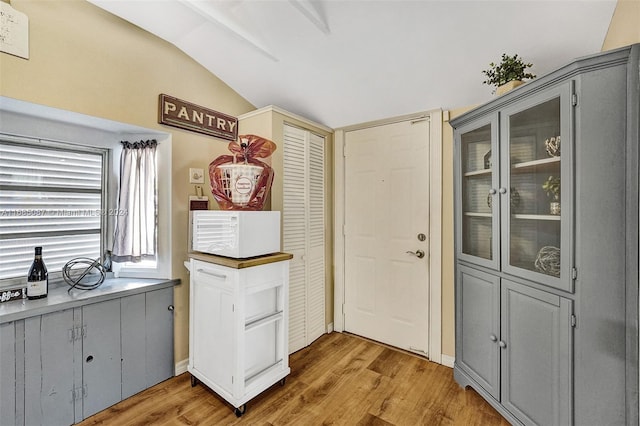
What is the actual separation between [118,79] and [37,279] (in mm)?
1369

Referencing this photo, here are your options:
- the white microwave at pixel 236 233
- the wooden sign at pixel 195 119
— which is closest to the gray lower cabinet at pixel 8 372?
the white microwave at pixel 236 233

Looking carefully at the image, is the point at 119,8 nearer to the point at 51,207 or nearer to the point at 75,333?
the point at 51,207

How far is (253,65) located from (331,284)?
2202 millimetres

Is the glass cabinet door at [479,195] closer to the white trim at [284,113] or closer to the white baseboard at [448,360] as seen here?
the white baseboard at [448,360]

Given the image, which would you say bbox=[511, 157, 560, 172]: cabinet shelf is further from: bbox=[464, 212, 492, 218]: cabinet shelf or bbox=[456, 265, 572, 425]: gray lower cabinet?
bbox=[456, 265, 572, 425]: gray lower cabinet

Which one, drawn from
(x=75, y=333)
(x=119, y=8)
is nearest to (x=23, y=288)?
(x=75, y=333)

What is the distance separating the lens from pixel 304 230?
→ 8.65 ft

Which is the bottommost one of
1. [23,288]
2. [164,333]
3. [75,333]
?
[164,333]

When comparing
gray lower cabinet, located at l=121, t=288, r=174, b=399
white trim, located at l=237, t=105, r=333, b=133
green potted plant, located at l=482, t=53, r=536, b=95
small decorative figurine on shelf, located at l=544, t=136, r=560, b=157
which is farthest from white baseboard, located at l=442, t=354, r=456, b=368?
white trim, located at l=237, t=105, r=333, b=133

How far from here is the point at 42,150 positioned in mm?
1911

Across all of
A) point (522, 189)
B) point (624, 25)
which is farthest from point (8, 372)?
point (624, 25)

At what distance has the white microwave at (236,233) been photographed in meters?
1.73

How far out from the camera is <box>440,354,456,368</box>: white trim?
90.4 inches

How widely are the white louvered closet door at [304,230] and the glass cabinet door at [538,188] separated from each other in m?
1.58
